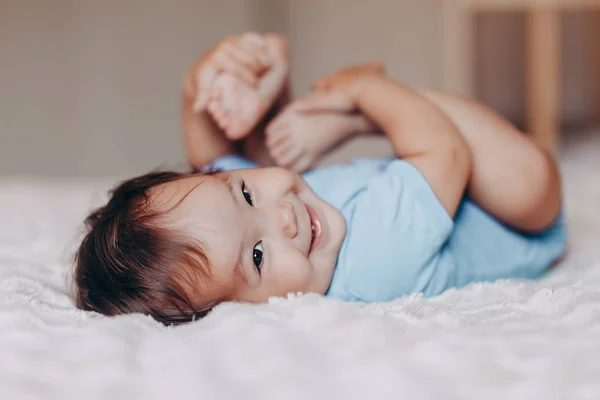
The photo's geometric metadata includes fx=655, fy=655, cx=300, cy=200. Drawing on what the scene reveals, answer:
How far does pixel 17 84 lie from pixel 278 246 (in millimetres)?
2330

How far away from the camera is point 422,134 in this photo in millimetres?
970

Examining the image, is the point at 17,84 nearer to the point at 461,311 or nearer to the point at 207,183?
the point at 207,183

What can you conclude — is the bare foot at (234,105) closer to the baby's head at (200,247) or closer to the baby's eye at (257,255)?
the baby's head at (200,247)

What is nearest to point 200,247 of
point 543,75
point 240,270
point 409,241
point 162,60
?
point 240,270

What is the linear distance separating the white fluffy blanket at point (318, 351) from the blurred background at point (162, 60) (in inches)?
86.7

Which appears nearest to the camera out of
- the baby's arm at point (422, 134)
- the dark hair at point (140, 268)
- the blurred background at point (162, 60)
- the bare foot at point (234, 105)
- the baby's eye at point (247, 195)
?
the dark hair at point (140, 268)

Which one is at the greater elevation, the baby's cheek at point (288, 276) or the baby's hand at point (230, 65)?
the baby's hand at point (230, 65)

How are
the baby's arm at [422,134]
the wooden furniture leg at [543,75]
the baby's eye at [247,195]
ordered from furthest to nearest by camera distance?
the wooden furniture leg at [543,75] < the baby's arm at [422,134] < the baby's eye at [247,195]

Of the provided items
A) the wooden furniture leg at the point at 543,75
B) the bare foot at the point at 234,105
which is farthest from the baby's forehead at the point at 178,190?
the wooden furniture leg at the point at 543,75

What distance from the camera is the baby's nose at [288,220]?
812 millimetres

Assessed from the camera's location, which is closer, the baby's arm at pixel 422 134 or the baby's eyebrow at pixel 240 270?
the baby's eyebrow at pixel 240 270

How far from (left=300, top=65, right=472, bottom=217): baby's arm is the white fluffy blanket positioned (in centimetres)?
26

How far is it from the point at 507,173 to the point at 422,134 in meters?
0.15

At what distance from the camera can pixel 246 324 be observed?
1.89 feet
